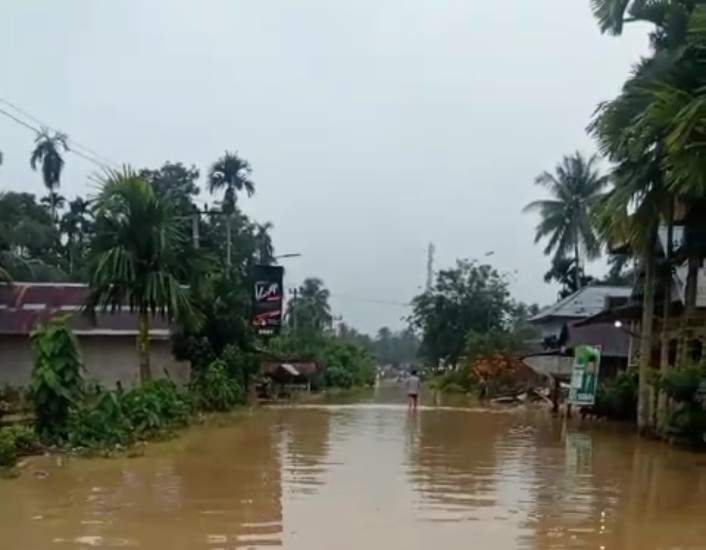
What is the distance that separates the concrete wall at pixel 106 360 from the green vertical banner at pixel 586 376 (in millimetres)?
11988

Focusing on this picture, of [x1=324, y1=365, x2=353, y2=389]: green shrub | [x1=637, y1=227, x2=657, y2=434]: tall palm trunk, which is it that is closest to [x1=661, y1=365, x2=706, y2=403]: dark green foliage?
[x1=637, y1=227, x2=657, y2=434]: tall palm trunk

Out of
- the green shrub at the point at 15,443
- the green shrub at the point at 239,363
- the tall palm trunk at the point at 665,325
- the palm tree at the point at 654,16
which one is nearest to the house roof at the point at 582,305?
the green shrub at the point at 239,363

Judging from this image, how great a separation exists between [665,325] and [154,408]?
1291cm

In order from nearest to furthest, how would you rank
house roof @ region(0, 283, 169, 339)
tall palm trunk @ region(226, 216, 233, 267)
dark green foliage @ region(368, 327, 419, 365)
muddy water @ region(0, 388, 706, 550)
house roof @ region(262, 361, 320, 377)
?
muddy water @ region(0, 388, 706, 550), house roof @ region(0, 283, 169, 339), house roof @ region(262, 361, 320, 377), tall palm trunk @ region(226, 216, 233, 267), dark green foliage @ region(368, 327, 419, 365)

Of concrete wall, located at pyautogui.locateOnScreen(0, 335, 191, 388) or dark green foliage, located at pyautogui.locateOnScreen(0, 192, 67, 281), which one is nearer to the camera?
concrete wall, located at pyautogui.locateOnScreen(0, 335, 191, 388)

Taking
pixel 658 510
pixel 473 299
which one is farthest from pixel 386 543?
pixel 473 299

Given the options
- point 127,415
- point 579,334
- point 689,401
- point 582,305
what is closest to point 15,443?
point 127,415

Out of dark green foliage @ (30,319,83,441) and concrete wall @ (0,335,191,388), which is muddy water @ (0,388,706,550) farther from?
concrete wall @ (0,335,191,388)

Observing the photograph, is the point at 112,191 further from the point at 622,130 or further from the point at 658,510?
the point at 658,510

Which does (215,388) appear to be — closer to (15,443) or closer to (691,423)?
(15,443)

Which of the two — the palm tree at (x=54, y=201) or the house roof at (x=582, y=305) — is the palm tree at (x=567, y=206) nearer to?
the house roof at (x=582, y=305)

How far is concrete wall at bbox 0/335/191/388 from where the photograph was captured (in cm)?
2809

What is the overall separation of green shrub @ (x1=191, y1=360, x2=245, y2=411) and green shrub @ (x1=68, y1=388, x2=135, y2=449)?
32.7 feet

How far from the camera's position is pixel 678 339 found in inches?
965
